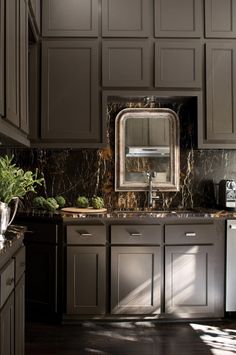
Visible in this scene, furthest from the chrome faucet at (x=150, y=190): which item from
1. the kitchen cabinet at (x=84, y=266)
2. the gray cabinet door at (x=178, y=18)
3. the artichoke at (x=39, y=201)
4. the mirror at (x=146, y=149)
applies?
the gray cabinet door at (x=178, y=18)

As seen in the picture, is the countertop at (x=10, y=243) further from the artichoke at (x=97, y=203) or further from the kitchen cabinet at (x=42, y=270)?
the artichoke at (x=97, y=203)

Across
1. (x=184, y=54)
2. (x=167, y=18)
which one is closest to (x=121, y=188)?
(x=184, y=54)

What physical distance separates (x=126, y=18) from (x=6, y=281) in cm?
263

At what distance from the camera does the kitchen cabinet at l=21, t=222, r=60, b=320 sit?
3.23m

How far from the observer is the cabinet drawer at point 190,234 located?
3.27m

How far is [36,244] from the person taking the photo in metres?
3.29

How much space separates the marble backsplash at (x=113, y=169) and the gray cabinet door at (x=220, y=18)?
24.9 inches

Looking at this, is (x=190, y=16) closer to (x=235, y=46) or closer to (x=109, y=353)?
(x=235, y=46)

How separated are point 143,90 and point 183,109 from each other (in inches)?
22.1

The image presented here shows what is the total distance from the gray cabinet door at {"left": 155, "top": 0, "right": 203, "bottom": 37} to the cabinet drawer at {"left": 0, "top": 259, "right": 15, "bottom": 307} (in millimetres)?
2516

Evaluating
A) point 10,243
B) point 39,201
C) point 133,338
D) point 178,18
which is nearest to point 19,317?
point 10,243

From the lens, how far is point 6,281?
1.66 meters

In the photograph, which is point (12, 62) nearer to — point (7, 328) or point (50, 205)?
point (7, 328)

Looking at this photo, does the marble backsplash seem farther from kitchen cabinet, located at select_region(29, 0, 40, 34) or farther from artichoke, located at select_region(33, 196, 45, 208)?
kitchen cabinet, located at select_region(29, 0, 40, 34)
